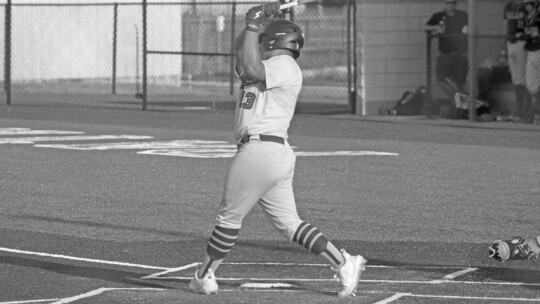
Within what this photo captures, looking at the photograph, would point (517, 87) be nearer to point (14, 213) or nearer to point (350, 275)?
point (14, 213)

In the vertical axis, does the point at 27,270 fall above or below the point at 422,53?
below

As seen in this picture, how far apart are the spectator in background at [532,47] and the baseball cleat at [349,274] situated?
49.2 ft

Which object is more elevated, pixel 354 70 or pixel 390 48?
pixel 390 48

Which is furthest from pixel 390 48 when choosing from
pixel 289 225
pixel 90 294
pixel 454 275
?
pixel 90 294

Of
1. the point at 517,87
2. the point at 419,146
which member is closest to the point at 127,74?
the point at 517,87

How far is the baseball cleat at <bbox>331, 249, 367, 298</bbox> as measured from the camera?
7863 millimetres

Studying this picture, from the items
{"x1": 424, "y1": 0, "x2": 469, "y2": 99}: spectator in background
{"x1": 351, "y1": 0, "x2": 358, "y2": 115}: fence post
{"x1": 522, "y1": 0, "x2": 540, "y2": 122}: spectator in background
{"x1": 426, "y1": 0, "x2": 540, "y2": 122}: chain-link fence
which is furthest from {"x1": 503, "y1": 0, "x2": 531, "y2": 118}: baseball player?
{"x1": 351, "y1": 0, "x2": 358, "y2": 115}: fence post

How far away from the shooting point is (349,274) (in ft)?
25.9

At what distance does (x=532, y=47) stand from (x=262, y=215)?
11.8m

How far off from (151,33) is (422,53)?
13462mm

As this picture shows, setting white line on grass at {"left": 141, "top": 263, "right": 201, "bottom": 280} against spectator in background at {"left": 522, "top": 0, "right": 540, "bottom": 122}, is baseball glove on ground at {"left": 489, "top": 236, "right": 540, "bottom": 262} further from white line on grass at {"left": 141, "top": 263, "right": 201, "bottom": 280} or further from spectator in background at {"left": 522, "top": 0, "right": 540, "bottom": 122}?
spectator in background at {"left": 522, "top": 0, "right": 540, "bottom": 122}

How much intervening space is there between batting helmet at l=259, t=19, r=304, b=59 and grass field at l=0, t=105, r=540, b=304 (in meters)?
1.67

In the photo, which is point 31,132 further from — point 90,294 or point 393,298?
point 393,298

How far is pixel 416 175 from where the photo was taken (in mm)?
15086
